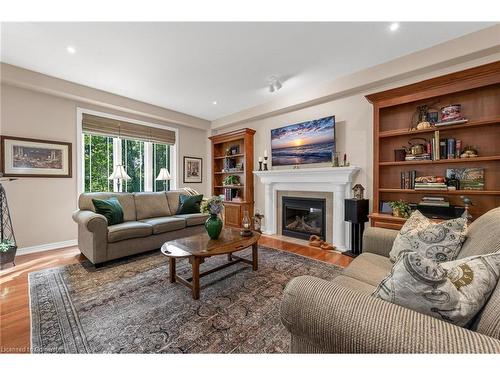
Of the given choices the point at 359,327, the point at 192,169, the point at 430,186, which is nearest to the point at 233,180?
the point at 192,169

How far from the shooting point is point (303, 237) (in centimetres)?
391

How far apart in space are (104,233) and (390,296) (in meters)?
2.93

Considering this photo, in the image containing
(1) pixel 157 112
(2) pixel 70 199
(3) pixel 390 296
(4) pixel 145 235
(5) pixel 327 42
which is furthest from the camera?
(1) pixel 157 112

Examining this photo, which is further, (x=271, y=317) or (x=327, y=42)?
(x=327, y=42)

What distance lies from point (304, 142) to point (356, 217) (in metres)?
1.55

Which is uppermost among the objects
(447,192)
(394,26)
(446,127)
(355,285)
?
(394,26)

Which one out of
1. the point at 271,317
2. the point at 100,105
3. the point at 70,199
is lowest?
the point at 271,317

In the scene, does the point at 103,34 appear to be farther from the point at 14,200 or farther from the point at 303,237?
the point at 303,237

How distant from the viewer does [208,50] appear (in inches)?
99.4

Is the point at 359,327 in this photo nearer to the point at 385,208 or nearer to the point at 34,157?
the point at 385,208

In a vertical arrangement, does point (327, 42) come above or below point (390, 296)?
above

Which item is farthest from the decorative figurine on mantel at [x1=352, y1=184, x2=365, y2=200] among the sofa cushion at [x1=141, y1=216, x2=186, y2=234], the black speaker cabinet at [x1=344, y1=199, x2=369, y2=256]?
the sofa cushion at [x1=141, y1=216, x2=186, y2=234]

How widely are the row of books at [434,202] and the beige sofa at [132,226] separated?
3172 mm
